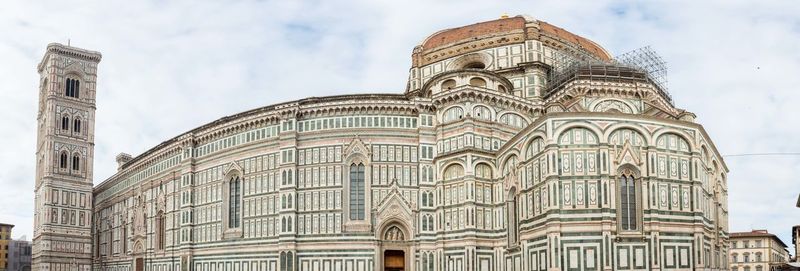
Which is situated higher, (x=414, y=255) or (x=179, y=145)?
(x=179, y=145)

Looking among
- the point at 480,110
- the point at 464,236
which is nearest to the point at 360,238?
the point at 464,236

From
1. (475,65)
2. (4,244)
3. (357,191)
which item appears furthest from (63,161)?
(4,244)

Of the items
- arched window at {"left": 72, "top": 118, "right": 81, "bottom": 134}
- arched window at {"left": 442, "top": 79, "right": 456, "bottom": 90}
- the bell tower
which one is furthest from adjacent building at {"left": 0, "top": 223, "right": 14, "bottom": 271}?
arched window at {"left": 442, "top": 79, "right": 456, "bottom": 90}

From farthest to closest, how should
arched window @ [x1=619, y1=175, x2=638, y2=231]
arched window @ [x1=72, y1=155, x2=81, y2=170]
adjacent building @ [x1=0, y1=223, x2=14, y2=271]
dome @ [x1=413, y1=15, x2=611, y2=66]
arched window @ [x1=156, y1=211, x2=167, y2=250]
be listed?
1. adjacent building @ [x1=0, y1=223, x2=14, y2=271]
2. arched window @ [x1=72, y1=155, x2=81, y2=170]
3. arched window @ [x1=156, y1=211, x2=167, y2=250]
4. dome @ [x1=413, y1=15, x2=611, y2=66]
5. arched window @ [x1=619, y1=175, x2=638, y2=231]

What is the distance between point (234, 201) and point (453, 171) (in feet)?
66.9

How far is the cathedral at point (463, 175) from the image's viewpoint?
148 ft

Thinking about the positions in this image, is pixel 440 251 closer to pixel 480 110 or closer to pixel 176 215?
pixel 480 110

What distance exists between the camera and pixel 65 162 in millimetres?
97375

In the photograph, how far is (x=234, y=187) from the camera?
223 ft

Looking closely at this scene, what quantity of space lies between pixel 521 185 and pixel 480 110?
30.2 ft

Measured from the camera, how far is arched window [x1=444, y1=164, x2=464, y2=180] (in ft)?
186

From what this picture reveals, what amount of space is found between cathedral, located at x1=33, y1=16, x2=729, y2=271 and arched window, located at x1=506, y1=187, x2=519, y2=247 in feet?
0.47

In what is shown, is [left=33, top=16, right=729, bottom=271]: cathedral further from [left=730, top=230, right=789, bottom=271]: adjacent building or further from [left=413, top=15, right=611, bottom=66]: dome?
[left=730, top=230, right=789, bottom=271]: adjacent building

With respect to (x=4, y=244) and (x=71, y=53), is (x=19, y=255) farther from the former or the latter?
(x=71, y=53)
